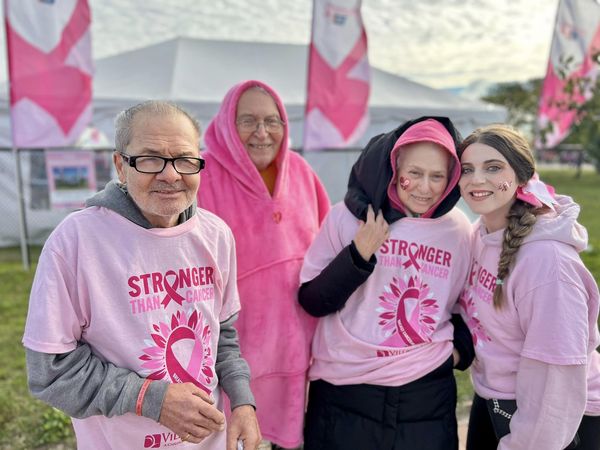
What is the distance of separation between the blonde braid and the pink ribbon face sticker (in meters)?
0.38

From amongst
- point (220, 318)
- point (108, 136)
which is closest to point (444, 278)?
point (220, 318)

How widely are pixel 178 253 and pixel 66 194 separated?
5.99 metres

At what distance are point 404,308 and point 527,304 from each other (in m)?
0.42

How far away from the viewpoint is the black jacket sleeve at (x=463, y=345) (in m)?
1.81

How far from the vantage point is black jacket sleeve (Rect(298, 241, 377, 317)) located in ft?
5.51

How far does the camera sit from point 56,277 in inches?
46.4

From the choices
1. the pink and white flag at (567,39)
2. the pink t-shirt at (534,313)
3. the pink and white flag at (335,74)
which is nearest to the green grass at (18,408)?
the pink t-shirt at (534,313)

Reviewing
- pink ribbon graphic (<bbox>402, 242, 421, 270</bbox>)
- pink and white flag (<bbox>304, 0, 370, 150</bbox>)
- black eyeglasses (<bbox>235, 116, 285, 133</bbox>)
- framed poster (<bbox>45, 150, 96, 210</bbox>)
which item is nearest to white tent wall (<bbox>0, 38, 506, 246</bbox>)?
framed poster (<bbox>45, 150, 96, 210</bbox>)

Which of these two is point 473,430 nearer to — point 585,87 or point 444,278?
point 444,278

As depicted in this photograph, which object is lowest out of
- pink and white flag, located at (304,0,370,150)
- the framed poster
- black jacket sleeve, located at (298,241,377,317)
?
the framed poster

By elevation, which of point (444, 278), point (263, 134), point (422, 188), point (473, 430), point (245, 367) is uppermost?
point (263, 134)

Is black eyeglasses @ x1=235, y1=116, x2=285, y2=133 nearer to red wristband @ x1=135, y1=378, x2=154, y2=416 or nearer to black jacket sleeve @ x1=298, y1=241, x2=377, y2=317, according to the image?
black jacket sleeve @ x1=298, y1=241, x2=377, y2=317

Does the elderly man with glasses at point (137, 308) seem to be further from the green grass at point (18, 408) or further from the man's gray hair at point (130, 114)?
the green grass at point (18, 408)

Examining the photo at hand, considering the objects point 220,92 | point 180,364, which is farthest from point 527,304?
point 220,92
